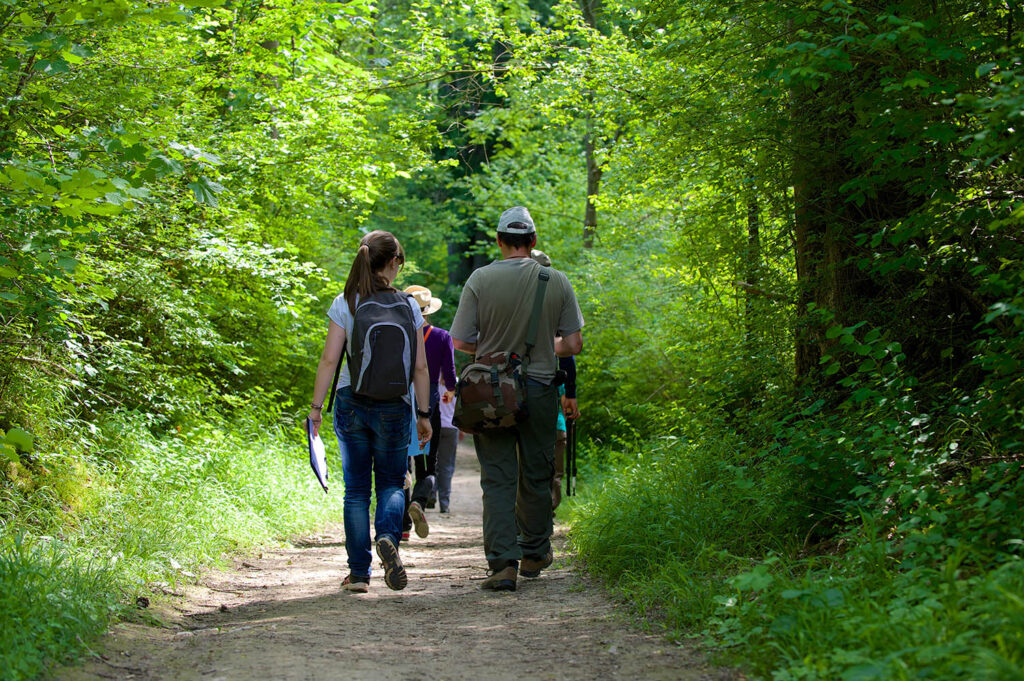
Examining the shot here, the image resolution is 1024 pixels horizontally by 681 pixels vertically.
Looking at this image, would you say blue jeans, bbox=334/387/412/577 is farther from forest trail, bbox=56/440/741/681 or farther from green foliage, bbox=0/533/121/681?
green foliage, bbox=0/533/121/681

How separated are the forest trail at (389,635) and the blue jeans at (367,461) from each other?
37 cm

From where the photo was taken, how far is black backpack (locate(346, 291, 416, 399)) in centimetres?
546

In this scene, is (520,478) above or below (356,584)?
above

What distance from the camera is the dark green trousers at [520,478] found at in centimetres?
571

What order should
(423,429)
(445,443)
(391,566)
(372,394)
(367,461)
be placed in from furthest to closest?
1. (445,443)
2. (423,429)
3. (367,461)
4. (391,566)
5. (372,394)

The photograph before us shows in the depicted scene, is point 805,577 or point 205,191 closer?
point 805,577

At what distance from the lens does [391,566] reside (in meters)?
5.60

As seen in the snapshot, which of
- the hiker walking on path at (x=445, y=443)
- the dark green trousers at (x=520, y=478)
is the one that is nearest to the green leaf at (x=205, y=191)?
the dark green trousers at (x=520, y=478)

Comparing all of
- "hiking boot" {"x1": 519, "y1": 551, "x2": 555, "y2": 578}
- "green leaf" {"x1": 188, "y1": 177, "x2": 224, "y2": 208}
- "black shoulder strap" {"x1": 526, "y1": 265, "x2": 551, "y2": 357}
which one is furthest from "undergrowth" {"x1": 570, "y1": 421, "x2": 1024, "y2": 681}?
"green leaf" {"x1": 188, "y1": 177, "x2": 224, "y2": 208}

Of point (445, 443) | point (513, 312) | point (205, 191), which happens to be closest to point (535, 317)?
point (513, 312)

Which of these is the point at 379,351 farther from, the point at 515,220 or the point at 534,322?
the point at 515,220

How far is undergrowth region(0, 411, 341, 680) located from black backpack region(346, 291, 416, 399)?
1688 mm

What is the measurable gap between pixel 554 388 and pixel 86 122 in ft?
12.9

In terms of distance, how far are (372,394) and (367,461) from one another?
0.51 metres
